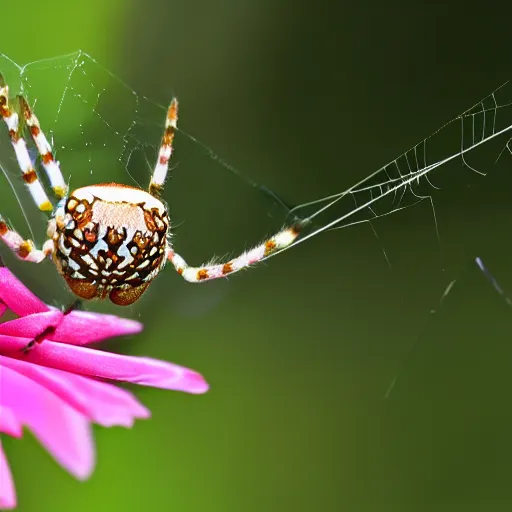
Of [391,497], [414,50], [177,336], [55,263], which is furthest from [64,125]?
[414,50]

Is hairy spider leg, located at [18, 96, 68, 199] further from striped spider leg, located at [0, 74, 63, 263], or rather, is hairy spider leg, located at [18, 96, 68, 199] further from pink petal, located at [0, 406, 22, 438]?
pink petal, located at [0, 406, 22, 438]

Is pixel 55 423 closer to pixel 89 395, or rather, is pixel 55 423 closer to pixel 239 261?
pixel 89 395

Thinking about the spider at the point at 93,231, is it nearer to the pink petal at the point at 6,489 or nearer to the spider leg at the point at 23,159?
the spider leg at the point at 23,159

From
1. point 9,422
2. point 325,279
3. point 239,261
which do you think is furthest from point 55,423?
point 325,279

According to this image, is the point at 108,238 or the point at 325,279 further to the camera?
the point at 325,279

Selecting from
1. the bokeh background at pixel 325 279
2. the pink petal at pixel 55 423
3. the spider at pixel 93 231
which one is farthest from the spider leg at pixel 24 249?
the bokeh background at pixel 325 279

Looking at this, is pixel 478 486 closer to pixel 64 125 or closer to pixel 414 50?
pixel 414 50

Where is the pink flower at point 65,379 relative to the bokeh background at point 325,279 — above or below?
below
